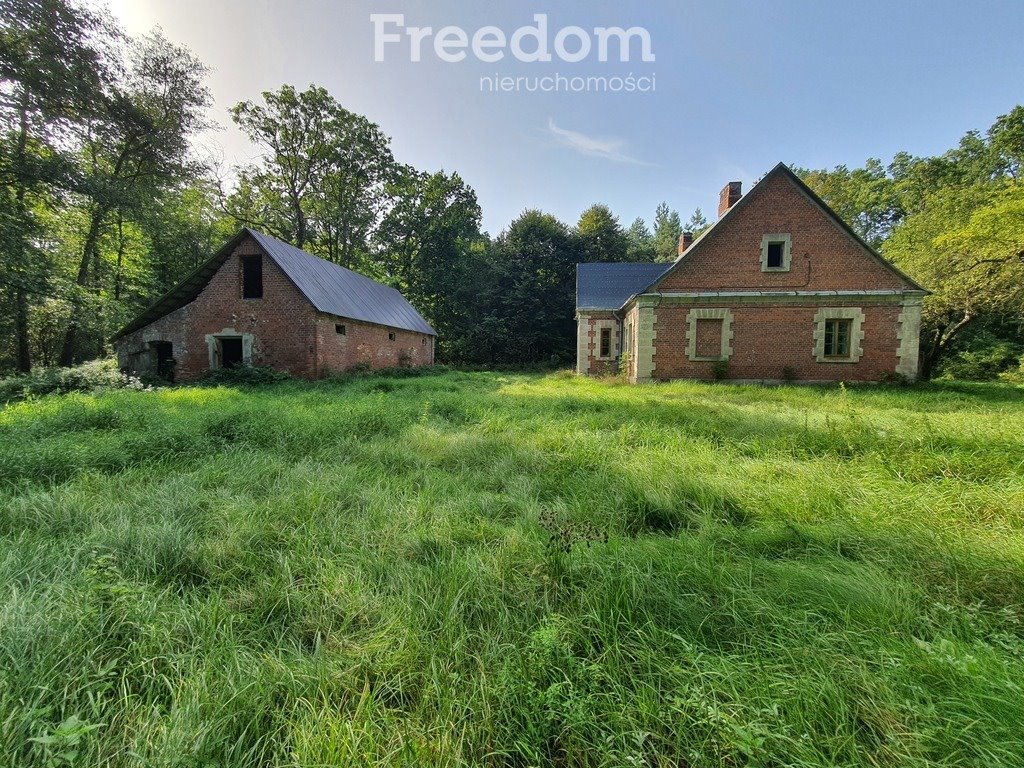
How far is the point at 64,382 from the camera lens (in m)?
11.2

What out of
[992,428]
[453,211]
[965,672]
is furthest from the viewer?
[453,211]

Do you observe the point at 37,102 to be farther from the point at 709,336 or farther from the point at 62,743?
the point at 709,336

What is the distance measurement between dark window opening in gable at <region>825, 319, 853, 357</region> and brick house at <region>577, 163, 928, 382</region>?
0.12ft

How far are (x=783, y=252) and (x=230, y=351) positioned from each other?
70.8 ft

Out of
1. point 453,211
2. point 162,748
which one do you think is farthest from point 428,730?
point 453,211

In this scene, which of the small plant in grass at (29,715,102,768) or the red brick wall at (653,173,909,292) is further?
the red brick wall at (653,173,909,292)

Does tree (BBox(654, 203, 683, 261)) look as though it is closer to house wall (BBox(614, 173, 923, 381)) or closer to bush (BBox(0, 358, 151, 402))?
house wall (BBox(614, 173, 923, 381))

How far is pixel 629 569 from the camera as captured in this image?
7.65 feet

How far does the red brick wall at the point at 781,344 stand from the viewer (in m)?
13.6

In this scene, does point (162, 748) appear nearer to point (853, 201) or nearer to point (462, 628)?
point (462, 628)

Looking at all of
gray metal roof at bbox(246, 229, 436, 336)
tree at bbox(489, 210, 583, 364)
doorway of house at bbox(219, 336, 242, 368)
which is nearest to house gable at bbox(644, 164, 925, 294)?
gray metal roof at bbox(246, 229, 436, 336)

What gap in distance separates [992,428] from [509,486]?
713 centimetres

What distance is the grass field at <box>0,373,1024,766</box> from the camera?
56.8 inches

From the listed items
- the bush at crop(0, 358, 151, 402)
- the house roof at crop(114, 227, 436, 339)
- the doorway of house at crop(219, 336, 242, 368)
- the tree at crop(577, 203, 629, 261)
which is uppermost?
the tree at crop(577, 203, 629, 261)
